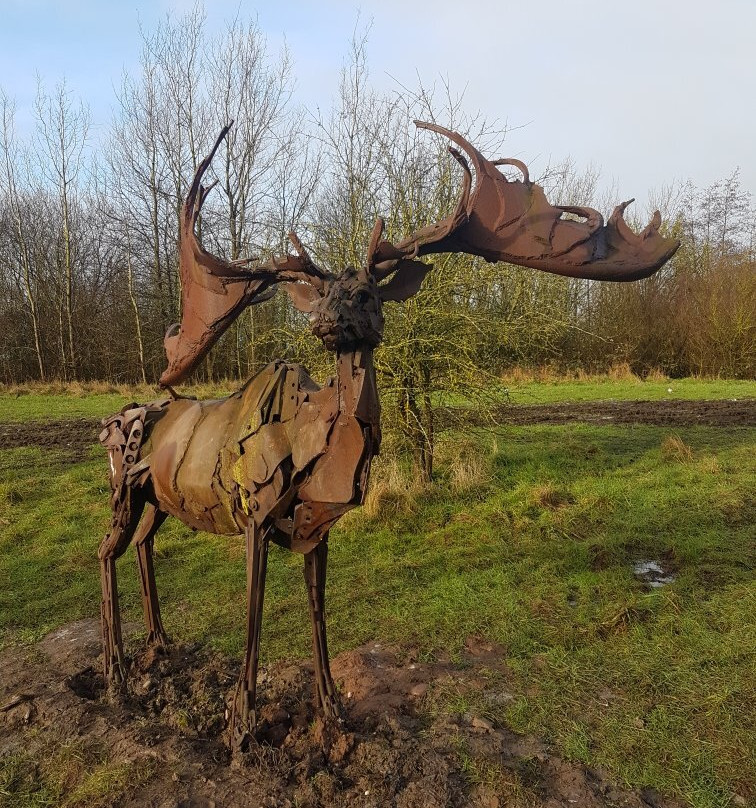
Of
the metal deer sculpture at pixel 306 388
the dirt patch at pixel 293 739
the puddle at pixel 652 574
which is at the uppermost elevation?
the metal deer sculpture at pixel 306 388

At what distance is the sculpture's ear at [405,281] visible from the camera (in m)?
3.06

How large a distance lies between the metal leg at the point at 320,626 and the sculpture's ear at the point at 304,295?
1.50 meters

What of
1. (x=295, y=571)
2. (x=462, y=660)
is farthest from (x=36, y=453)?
(x=462, y=660)

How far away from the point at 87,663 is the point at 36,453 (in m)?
7.97

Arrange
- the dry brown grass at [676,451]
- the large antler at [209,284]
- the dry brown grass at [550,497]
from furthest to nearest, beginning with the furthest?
the dry brown grass at [676,451] < the dry brown grass at [550,497] < the large antler at [209,284]

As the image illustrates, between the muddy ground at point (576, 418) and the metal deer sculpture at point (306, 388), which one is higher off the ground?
the metal deer sculpture at point (306, 388)

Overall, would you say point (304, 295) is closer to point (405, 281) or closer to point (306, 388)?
point (405, 281)

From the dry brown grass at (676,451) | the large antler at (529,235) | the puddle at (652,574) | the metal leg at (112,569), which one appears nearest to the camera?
the large antler at (529,235)

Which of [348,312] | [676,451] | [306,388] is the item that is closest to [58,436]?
[306,388]

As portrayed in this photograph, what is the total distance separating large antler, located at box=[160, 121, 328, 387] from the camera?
3.01 metres

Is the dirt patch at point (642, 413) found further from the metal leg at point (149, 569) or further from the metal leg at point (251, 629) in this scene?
the metal leg at point (251, 629)

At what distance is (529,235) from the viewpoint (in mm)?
2914

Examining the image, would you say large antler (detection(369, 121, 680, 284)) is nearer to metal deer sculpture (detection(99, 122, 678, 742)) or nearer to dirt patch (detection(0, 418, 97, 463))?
metal deer sculpture (detection(99, 122, 678, 742))

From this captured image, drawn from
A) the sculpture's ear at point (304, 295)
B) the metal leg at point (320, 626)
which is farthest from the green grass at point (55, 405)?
the sculpture's ear at point (304, 295)
